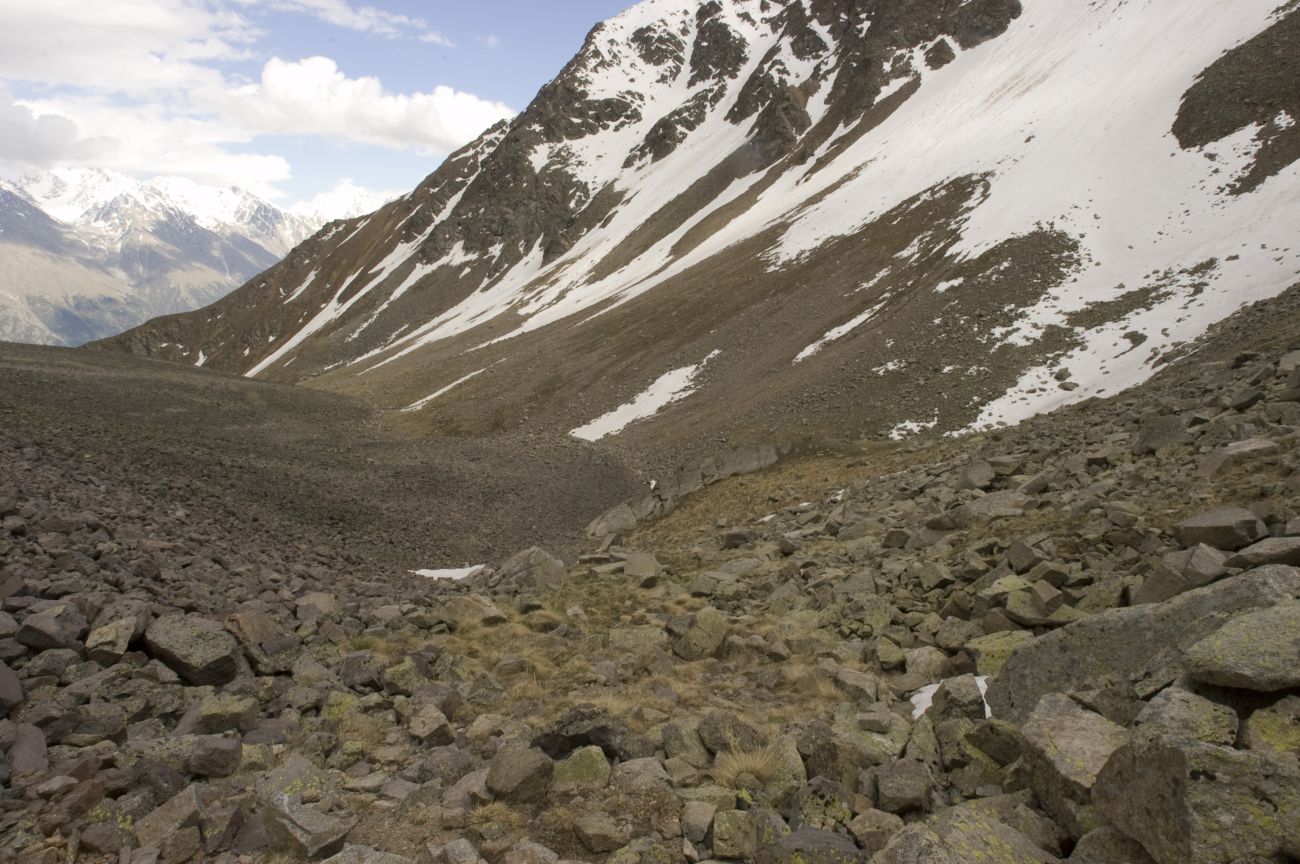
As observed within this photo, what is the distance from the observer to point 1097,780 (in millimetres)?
5355

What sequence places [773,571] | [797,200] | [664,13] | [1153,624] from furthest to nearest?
[664,13] < [797,200] < [773,571] < [1153,624]

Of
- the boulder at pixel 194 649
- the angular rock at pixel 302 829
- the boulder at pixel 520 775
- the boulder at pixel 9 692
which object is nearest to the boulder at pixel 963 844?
the boulder at pixel 520 775

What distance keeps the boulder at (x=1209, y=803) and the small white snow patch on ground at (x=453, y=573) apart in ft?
57.9

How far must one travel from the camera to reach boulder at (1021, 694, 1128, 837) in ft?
18.2

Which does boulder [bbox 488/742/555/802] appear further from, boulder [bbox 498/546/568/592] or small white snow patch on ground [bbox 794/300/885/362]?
small white snow patch on ground [bbox 794/300/885/362]

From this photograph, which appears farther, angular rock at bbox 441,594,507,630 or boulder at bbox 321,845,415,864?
angular rock at bbox 441,594,507,630

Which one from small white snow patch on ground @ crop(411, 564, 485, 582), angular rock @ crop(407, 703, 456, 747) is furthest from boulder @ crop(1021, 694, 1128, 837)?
small white snow patch on ground @ crop(411, 564, 485, 582)

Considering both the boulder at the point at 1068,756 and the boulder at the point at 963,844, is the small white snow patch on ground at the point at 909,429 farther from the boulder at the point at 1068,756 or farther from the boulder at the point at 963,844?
the boulder at the point at 963,844

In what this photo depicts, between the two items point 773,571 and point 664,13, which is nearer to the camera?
point 773,571

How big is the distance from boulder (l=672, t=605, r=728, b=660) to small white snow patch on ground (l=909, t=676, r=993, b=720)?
12.5 ft

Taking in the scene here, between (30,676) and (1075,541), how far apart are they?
15433 mm

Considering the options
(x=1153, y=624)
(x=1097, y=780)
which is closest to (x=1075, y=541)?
(x=1153, y=624)

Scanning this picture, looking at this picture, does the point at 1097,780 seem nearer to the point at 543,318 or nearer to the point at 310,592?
the point at 310,592

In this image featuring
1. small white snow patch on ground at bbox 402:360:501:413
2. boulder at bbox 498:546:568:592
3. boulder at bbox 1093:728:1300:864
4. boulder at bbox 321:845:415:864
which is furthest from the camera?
small white snow patch on ground at bbox 402:360:501:413
